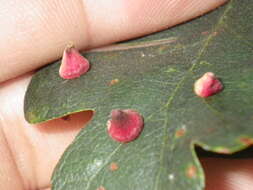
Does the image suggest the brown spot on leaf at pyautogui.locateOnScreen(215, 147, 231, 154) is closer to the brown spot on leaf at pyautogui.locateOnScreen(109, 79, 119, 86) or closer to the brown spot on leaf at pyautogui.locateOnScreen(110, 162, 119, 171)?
the brown spot on leaf at pyautogui.locateOnScreen(110, 162, 119, 171)

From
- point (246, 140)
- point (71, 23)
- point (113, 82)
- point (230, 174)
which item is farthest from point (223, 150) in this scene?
point (71, 23)

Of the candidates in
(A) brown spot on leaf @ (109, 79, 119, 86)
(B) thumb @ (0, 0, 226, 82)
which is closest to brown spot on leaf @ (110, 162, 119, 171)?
(A) brown spot on leaf @ (109, 79, 119, 86)

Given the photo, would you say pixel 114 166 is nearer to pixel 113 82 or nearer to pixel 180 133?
pixel 180 133

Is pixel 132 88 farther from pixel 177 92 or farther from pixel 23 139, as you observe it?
pixel 23 139

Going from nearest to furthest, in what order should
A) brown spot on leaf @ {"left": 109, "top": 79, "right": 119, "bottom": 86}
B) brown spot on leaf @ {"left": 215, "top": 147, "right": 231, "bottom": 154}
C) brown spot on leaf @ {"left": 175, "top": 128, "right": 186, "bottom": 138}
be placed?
brown spot on leaf @ {"left": 215, "top": 147, "right": 231, "bottom": 154}, brown spot on leaf @ {"left": 175, "top": 128, "right": 186, "bottom": 138}, brown spot on leaf @ {"left": 109, "top": 79, "right": 119, "bottom": 86}

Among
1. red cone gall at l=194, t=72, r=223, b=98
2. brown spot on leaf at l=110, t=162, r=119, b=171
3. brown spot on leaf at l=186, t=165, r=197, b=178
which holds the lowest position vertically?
brown spot on leaf at l=110, t=162, r=119, b=171

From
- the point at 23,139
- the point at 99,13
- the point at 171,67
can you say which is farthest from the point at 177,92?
the point at 23,139

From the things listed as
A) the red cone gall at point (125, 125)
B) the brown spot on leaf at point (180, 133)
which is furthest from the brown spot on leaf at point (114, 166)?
the brown spot on leaf at point (180, 133)

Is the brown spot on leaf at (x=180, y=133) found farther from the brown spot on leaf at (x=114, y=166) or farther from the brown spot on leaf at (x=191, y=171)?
the brown spot on leaf at (x=114, y=166)
